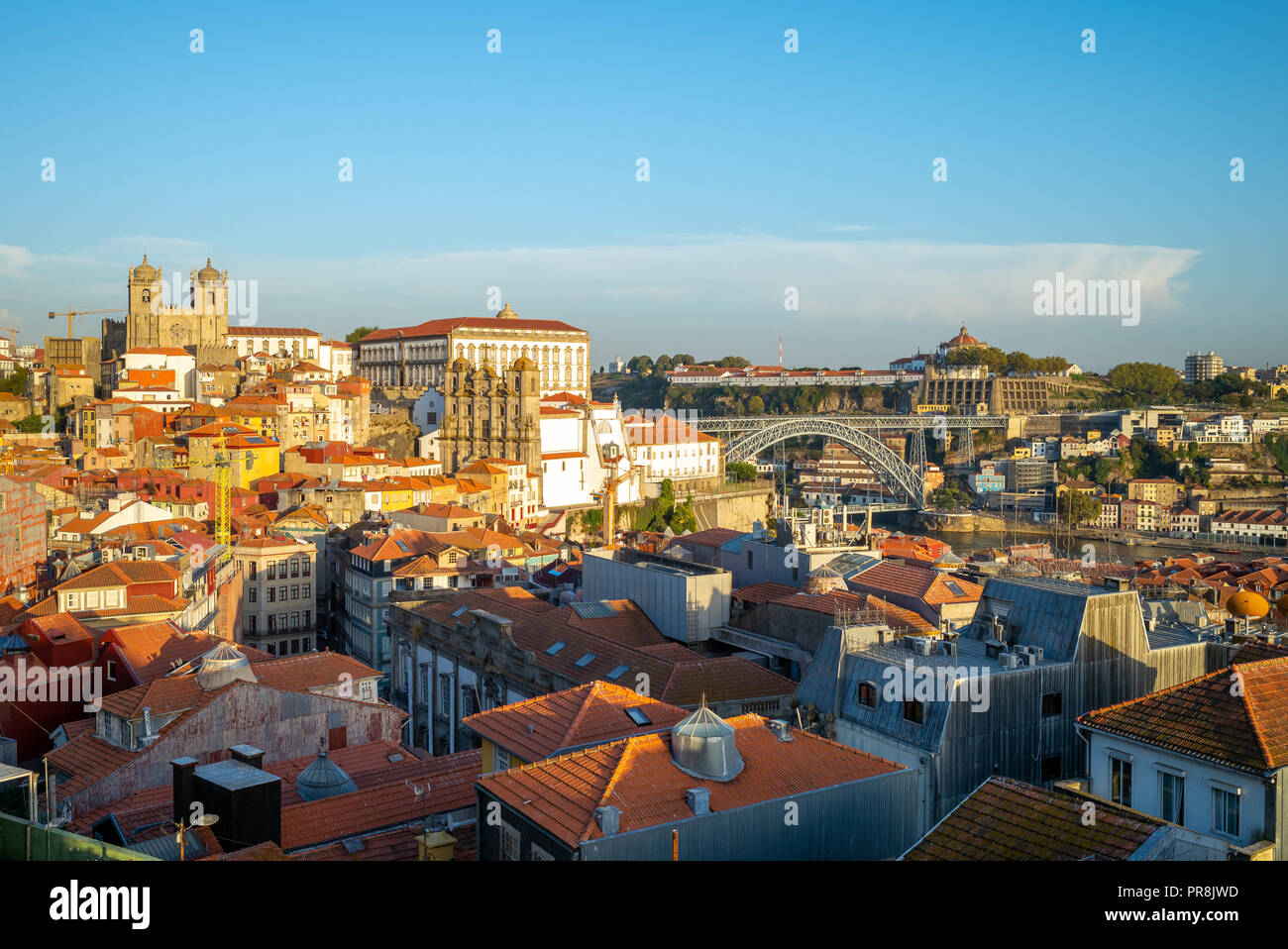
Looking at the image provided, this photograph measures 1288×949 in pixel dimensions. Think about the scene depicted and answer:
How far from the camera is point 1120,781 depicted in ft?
20.5

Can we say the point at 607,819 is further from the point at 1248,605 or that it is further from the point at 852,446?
the point at 852,446

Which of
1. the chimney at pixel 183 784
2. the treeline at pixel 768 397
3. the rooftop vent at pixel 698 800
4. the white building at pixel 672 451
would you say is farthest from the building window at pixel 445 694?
the treeline at pixel 768 397

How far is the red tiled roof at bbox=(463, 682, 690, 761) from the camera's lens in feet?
25.4

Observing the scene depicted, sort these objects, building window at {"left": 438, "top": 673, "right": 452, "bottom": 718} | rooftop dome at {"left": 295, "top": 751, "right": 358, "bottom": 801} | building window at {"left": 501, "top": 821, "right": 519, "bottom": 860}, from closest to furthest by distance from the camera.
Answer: building window at {"left": 501, "top": 821, "right": 519, "bottom": 860} < rooftop dome at {"left": 295, "top": 751, "right": 358, "bottom": 801} < building window at {"left": 438, "top": 673, "right": 452, "bottom": 718}

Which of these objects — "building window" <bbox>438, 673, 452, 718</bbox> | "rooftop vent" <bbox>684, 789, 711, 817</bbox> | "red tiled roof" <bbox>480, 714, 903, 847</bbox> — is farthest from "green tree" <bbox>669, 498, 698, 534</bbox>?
"rooftop vent" <bbox>684, 789, 711, 817</bbox>

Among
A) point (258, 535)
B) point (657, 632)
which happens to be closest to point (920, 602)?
point (657, 632)

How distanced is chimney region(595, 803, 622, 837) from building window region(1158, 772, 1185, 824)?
2.79 m

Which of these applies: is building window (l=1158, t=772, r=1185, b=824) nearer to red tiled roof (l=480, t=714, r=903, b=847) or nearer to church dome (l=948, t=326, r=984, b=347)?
red tiled roof (l=480, t=714, r=903, b=847)

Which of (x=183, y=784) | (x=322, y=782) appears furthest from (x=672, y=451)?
(x=183, y=784)

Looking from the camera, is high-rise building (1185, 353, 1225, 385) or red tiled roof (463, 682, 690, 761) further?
A: high-rise building (1185, 353, 1225, 385)

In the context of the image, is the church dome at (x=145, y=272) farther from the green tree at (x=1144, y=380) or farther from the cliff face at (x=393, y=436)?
the green tree at (x=1144, y=380)

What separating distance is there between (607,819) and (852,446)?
52.9m
